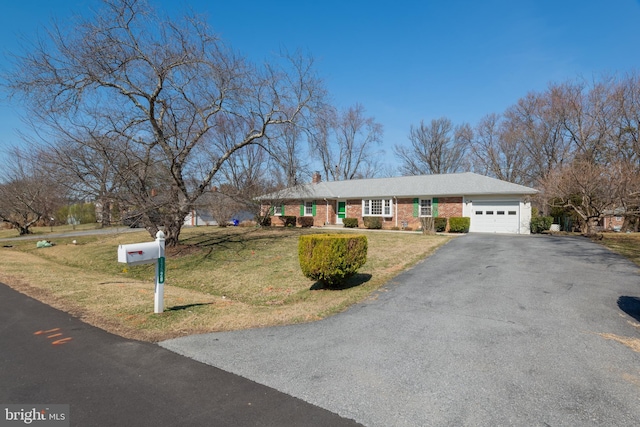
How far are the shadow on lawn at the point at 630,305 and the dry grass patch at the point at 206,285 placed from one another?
445 cm

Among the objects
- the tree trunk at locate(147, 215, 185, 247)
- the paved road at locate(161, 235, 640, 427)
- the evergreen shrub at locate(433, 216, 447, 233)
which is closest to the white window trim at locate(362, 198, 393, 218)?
the evergreen shrub at locate(433, 216, 447, 233)

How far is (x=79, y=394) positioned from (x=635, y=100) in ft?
120

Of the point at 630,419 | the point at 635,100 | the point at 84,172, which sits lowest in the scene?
the point at 630,419

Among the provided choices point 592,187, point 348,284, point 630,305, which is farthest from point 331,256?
point 592,187

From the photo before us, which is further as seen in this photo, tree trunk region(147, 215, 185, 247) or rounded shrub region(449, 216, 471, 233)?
rounded shrub region(449, 216, 471, 233)

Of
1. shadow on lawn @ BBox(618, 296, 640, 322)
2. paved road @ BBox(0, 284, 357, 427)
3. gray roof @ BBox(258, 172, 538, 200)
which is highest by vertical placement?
gray roof @ BBox(258, 172, 538, 200)

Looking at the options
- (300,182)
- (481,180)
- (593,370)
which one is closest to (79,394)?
(593,370)

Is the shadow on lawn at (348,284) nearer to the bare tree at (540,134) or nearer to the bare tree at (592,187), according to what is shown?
the bare tree at (592,187)

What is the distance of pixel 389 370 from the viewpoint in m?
3.68

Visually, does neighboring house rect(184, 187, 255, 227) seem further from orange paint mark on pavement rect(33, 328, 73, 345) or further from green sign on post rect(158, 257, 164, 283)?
orange paint mark on pavement rect(33, 328, 73, 345)

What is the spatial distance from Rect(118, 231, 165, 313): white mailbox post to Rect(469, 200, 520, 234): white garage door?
21.6 meters

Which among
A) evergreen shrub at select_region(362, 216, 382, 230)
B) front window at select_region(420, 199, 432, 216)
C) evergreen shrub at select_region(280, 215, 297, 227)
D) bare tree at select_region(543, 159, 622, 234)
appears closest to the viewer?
bare tree at select_region(543, 159, 622, 234)

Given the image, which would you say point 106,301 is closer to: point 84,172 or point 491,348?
point 491,348

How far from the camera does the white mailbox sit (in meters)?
5.43
